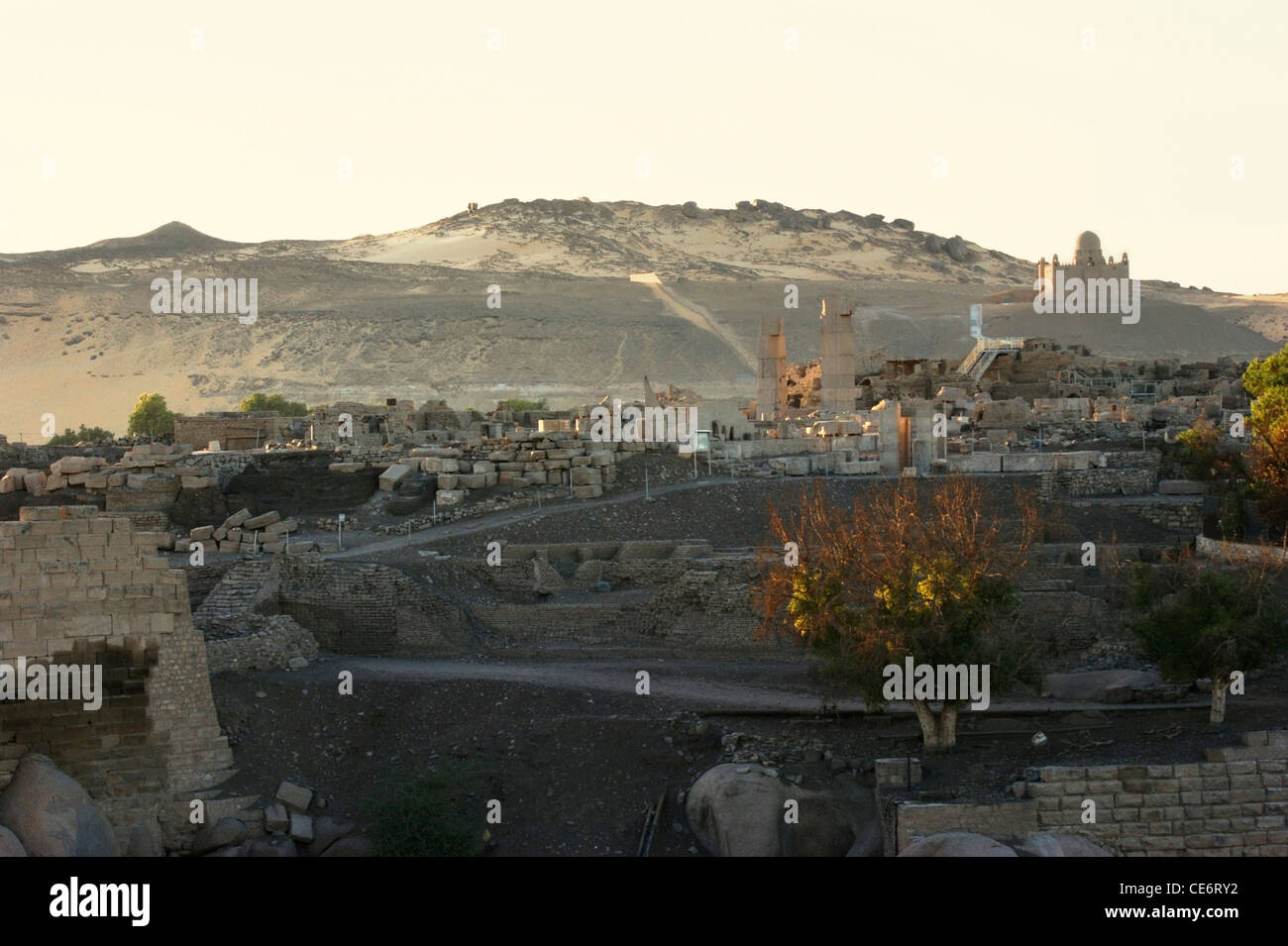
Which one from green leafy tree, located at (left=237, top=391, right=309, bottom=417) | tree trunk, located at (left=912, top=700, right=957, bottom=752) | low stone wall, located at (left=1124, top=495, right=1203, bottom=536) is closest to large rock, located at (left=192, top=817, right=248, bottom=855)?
tree trunk, located at (left=912, top=700, right=957, bottom=752)

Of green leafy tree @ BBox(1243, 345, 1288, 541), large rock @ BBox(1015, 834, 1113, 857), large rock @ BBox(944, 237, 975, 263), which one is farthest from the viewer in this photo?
large rock @ BBox(944, 237, 975, 263)

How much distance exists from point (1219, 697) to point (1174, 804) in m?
1.90

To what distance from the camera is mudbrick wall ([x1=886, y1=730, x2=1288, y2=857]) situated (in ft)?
48.2

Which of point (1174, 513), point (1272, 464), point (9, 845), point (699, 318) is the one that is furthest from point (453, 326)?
point (9, 845)

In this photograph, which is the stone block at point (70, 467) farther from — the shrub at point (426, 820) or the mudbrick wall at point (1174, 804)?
Answer: the mudbrick wall at point (1174, 804)

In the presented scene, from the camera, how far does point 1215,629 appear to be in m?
16.2

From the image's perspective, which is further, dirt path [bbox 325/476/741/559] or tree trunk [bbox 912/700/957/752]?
dirt path [bbox 325/476/741/559]

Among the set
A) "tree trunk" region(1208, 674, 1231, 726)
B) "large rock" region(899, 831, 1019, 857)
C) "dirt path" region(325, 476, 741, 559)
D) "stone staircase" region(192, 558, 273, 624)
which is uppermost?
"dirt path" region(325, 476, 741, 559)

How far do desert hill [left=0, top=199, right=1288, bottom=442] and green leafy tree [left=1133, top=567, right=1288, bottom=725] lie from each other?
2057 inches

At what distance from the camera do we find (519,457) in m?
29.0

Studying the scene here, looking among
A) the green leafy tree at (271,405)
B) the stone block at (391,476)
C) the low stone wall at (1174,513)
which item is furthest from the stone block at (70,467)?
the green leafy tree at (271,405)

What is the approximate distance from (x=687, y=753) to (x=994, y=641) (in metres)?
3.20

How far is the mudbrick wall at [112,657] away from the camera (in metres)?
15.6

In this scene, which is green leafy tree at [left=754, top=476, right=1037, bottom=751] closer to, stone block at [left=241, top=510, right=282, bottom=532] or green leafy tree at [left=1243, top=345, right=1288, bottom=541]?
green leafy tree at [left=1243, top=345, right=1288, bottom=541]
